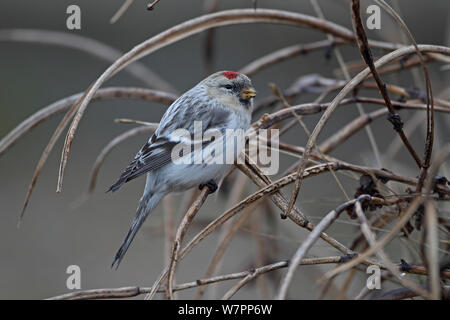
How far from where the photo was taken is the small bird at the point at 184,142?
1688 millimetres

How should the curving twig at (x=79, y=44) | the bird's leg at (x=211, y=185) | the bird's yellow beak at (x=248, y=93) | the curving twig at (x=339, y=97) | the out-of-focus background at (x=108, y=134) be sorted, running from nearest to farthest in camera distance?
the curving twig at (x=339, y=97)
the bird's leg at (x=211, y=185)
the bird's yellow beak at (x=248, y=93)
the curving twig at (x=79, y=44)
the out-of-focus background at (x=108, y=134)

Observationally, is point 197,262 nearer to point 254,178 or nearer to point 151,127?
point 151,127

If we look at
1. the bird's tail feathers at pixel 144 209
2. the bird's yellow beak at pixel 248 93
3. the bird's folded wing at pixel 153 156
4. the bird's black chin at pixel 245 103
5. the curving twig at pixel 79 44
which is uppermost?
the curving twig at pixel 79 44

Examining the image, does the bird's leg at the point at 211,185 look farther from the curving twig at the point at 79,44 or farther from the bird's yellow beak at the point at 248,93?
the curving twig at the point at 79,44

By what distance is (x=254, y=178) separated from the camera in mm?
1354

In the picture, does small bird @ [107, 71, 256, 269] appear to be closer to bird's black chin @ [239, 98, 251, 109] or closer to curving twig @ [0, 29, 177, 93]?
bird's black chin @ [239, 98, 251, 109]

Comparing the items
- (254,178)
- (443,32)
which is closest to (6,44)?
(443,32)

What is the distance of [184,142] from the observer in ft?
5.90

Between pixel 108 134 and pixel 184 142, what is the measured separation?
277 cm

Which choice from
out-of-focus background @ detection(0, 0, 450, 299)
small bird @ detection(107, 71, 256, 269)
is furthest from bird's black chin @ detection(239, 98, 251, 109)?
out-of-focus background @ detection(0, 0, 450, 299)

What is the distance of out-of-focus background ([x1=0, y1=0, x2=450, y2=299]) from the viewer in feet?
11.5

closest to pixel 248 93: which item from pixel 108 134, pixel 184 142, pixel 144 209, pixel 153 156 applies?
pixel 184 142

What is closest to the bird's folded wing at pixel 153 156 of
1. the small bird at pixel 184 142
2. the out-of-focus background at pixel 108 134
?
the small bird at pixel 184 142
